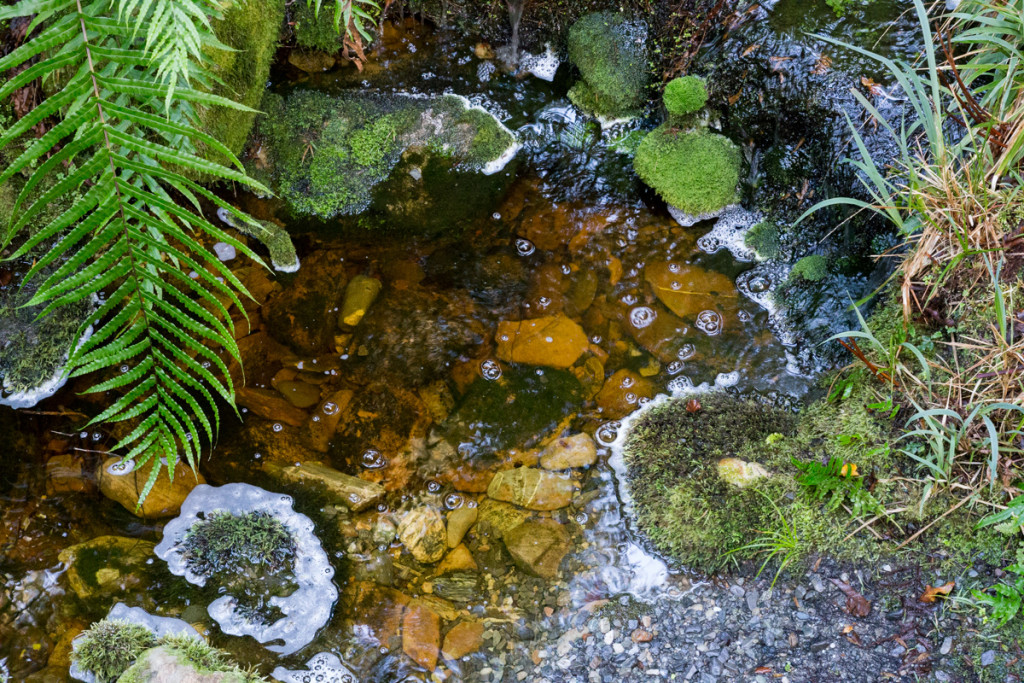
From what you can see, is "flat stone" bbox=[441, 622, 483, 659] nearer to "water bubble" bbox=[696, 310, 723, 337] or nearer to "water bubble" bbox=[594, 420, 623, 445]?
"water bubble" bbox=[594, 420, 623, 445]

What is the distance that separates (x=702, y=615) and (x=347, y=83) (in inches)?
150

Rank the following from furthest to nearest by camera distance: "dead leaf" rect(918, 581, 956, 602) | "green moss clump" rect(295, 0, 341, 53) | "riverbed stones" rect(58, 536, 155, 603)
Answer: "green moss clump" rect(295, 0, 341, 53) → "riverbed stones" rect(58, 536, 155, 603) → "dead leaf" rect(918, 581, 956, 602)

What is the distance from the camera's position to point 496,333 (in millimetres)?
3678

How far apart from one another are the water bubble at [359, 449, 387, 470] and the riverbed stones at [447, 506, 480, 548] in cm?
47

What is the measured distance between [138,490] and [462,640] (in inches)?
66.2

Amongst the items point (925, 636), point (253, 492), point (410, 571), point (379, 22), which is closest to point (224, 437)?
point (253, 492)

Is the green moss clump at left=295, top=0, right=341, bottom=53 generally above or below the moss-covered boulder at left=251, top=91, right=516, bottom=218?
above

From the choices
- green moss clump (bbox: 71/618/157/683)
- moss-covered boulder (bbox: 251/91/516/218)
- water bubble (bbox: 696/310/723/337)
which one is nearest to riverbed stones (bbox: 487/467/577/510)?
water bubble (bbox: 696/310/723/337)

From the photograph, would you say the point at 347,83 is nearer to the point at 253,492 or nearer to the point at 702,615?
the point at 253,492

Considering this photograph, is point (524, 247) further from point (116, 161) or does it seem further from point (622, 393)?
point (116, 161)

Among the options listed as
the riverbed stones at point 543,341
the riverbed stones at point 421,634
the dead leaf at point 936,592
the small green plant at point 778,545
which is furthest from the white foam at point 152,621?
the dead leaf at point 936,592

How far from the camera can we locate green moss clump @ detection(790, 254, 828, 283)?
352 centimetres

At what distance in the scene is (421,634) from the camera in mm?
2662

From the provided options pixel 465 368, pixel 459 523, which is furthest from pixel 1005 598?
pixel 465 368
